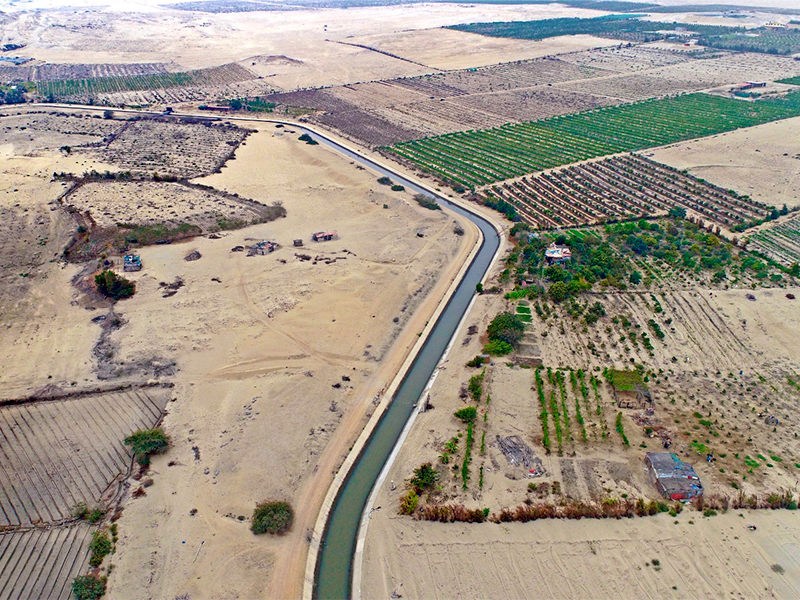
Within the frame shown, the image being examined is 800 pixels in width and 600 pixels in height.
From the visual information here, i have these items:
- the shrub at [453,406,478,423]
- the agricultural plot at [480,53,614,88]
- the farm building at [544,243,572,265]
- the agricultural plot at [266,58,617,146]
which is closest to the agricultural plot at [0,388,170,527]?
the shrub at [453,406,478,423]

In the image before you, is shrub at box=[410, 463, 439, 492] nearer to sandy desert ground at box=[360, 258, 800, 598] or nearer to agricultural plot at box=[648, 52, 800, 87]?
sandy desert ground at box=[360, 258, 800, 598]

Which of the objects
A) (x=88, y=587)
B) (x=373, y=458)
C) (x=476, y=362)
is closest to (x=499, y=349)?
(x=476, y=362)

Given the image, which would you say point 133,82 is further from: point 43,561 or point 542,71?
point 43,561

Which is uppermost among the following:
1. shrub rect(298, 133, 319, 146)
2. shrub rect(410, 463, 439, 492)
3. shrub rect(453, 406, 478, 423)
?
shrub rect(298, 133, 319, 146)

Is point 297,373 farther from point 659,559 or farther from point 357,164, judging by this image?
point 357,164

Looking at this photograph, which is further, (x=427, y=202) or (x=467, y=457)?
(x=427, y=202)

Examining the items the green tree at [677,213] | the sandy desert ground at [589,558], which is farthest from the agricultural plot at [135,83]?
the sandy desert ground at [589,558]

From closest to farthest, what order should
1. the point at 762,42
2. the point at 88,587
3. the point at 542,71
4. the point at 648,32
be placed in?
1. the point at 88,587
2. the point at 542,71
3. the point at 762,42
4. the point at 648,32
